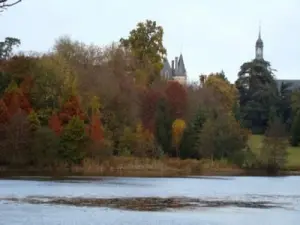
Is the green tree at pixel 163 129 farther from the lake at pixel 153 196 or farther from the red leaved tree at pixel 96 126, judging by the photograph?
the lake at pixel 153 196

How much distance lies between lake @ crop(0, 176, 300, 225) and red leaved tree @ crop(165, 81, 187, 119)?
61.3ft

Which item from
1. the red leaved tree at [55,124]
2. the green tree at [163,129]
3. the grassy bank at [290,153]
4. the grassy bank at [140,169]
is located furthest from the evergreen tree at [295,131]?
the red leaved tree at [55,124]

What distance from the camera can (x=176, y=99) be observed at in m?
89.4

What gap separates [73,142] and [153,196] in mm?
27603

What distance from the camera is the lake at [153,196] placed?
34.9 m

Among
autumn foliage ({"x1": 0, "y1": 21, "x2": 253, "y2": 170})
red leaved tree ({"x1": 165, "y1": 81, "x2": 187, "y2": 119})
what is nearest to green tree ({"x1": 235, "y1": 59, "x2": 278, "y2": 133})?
autumn foliage ({"x1": 0, "y1": 21, "x2": 253, "y2": 170})

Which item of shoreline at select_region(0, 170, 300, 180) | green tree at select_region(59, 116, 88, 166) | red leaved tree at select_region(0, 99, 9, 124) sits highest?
red leaved tree at select_region(0, 99, 9, 124)

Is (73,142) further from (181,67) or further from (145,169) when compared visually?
(181,67)

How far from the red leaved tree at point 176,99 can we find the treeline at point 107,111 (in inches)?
4.4

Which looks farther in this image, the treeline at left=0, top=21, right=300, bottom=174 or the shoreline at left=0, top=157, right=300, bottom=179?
the treeline at left=0, top=21, right=300, bottom=174

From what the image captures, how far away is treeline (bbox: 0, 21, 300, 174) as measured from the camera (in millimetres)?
74500

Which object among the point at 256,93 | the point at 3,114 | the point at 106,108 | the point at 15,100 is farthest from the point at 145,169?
the point at 256,93

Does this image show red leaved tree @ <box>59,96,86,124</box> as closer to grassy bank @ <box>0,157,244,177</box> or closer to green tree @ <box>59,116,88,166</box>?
green tree @ <box>59,116,88,166</box>

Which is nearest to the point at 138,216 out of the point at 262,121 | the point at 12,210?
the point at 12,210
